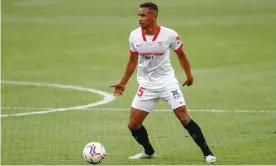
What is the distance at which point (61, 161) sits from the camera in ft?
51.2

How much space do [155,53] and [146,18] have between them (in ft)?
1.90

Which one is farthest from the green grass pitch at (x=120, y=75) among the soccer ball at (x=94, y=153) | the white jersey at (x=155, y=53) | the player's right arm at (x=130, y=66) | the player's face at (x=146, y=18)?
the player's face at (x=146, y=18)

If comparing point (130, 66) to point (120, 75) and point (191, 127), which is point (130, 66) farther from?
point (120, 75)

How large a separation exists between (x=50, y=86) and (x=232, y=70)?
5.56m

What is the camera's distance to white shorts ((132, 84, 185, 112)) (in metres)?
15.4

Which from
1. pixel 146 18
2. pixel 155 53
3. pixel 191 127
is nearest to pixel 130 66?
pixel 155 53

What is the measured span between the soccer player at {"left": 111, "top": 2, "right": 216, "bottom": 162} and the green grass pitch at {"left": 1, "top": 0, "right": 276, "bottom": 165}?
583 mm

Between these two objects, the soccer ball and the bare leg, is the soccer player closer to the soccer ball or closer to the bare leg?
the bare leg

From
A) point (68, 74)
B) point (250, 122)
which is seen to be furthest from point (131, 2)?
point (250, 122)

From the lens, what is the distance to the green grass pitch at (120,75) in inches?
678

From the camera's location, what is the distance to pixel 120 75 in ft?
89.6

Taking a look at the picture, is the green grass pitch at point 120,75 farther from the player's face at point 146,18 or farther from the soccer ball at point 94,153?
the player's face at point 146,18

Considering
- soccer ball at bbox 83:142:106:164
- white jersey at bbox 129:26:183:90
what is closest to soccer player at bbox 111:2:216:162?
white jersey at bbox 129:26:183:90

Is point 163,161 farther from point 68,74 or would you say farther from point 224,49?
point 224,49
